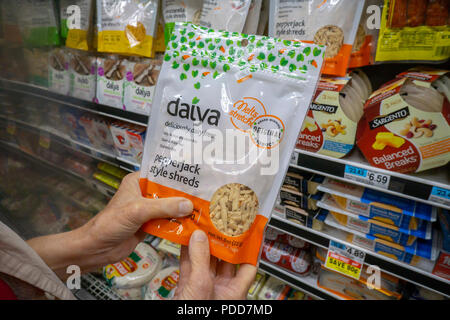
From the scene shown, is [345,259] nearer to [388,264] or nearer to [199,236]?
[388,264]

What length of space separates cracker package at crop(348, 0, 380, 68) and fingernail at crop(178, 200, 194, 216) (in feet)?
2.66

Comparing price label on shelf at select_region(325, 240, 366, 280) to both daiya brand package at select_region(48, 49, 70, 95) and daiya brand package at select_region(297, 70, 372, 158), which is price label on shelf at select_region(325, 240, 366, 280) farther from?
daiya brand package at select_region(48, 49, 70, 95)

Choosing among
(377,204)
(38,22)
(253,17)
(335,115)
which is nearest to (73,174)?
(38,22)

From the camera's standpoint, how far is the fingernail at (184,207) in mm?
636

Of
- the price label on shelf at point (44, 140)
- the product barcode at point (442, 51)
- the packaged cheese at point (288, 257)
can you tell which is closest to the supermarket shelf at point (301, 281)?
the packaged cheese at point (288, 257)

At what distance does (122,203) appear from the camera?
2.41 ft

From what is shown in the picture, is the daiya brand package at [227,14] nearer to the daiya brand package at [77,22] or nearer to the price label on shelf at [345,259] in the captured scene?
the daiya brand package at [77,22]

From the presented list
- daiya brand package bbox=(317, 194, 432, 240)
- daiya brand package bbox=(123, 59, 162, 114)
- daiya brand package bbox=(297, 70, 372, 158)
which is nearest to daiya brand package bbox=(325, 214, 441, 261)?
daiya brand package bbox=(317, 194, 432, 240)

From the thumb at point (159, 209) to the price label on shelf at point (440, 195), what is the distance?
2.29 feet

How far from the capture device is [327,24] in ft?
2.90

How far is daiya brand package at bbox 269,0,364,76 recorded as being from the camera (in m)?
0.86

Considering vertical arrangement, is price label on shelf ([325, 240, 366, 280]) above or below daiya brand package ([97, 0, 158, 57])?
below

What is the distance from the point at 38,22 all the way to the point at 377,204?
7.18ft
